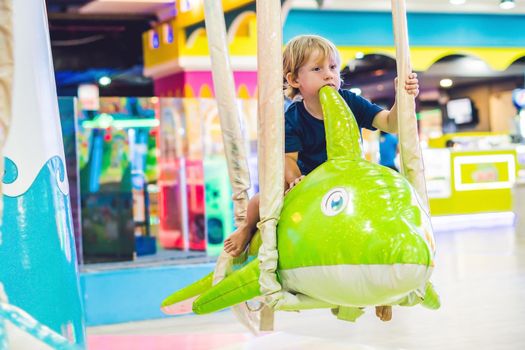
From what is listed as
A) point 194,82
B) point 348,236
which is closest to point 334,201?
point 348,236

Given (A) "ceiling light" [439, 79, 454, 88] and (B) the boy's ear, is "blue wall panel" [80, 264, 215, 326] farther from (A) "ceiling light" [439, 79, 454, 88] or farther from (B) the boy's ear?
(A) "ceiling light" [439, 79, 454, 88]

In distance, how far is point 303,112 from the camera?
7.32 feet

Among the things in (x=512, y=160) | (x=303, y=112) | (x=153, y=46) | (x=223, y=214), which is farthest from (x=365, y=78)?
(x=303, y=112)

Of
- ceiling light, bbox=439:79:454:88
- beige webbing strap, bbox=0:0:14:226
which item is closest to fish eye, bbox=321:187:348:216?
beige webbing strap, bbox=0:0:14:226

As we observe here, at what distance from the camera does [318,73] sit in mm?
2098

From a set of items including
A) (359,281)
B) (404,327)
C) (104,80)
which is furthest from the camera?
(104,80)

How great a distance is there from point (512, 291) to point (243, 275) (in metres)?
3.61

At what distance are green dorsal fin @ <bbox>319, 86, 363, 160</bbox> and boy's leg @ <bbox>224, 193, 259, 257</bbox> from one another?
35 centimetres

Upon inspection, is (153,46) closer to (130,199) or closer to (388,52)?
(388,52)

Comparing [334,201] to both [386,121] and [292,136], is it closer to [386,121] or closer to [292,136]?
[292,136]

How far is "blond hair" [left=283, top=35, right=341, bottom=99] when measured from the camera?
210 centimetres

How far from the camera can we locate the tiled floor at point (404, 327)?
10.8 feet

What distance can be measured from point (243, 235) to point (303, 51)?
512 mm

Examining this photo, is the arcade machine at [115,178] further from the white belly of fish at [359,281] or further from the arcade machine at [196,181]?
the white belly of fish at [359,281]
